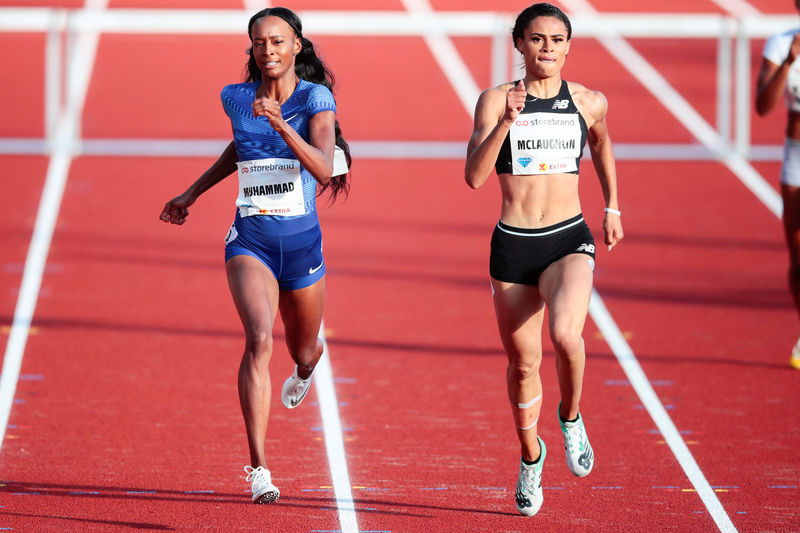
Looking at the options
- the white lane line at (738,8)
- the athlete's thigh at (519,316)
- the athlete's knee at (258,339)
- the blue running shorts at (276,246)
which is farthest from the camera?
the white lane line at (738,8)

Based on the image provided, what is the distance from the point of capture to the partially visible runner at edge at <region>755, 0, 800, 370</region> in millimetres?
7520

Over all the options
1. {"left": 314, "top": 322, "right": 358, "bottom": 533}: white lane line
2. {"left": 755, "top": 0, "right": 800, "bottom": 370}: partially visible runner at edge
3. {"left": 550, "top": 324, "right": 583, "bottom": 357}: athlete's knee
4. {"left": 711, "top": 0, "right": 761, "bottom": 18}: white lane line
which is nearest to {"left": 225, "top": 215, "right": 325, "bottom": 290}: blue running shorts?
{"left": 314, "top": 322, "right": 358, "bottom": 533}: white lane line

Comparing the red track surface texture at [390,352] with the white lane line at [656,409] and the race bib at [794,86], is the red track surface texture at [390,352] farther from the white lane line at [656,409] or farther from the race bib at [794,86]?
the race bib at [794,86]

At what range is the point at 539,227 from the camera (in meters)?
5.23

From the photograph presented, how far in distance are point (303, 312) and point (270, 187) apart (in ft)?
2.12

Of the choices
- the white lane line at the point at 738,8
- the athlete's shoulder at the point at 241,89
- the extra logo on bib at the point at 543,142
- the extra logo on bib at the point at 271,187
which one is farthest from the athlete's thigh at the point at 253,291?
the white lane line at the point at 738,8

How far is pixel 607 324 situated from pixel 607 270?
4.98ft

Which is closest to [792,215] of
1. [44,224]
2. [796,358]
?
[796,358]

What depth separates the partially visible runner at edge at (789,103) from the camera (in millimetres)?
7520

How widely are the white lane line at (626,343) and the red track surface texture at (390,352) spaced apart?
72 mm

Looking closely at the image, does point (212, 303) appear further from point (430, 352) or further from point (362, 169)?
point (362, 169)

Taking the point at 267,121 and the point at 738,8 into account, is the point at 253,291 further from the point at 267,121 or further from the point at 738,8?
the point at 738,8

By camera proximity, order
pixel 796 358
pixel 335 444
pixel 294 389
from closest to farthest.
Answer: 1. pixel 294 389
2. pixel 335 444
3. pixel 796 358

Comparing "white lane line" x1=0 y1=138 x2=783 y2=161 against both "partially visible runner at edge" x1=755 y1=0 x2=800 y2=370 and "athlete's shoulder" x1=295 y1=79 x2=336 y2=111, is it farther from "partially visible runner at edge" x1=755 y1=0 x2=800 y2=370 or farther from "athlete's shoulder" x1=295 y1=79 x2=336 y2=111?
"athlete's shoulder" x1=295 y1=79 x2=336 y2=111
